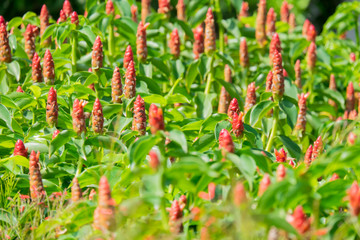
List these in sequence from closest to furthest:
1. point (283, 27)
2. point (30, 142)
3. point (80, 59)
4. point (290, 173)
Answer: point (290, 173) → point (30, 142) → point (80, 59) → point (283, 27)

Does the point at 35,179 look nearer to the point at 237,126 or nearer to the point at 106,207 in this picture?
the point at 106,207

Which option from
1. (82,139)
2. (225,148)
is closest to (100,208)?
(225,148)

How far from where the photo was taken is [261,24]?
3.78 metres

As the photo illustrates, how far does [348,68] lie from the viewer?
3.97m

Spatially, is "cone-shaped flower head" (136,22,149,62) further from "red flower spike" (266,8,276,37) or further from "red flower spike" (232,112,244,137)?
"red flower spike" (266,8,276,37)

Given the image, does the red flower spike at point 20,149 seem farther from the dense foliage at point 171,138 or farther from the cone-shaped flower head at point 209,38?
the cone-shaped flower head at point 209,38

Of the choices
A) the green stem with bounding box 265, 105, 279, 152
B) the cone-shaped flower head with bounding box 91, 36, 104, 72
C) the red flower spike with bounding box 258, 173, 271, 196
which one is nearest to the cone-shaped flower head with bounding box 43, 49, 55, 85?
the cone-shaped flower head with bounding box 91, 36, 104, 72

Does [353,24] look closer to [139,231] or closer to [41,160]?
[41,160]

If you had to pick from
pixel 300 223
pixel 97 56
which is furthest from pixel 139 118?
pixel 300 223

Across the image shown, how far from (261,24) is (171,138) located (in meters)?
2.19

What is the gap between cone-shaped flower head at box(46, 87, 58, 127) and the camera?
245 centimetres

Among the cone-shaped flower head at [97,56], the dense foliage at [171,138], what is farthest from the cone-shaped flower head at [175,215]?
the cone-shaped flower head at [97,56]

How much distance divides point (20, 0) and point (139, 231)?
20.5 feet

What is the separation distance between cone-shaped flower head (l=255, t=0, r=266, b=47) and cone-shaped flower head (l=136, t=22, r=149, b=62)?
971 millimetres
